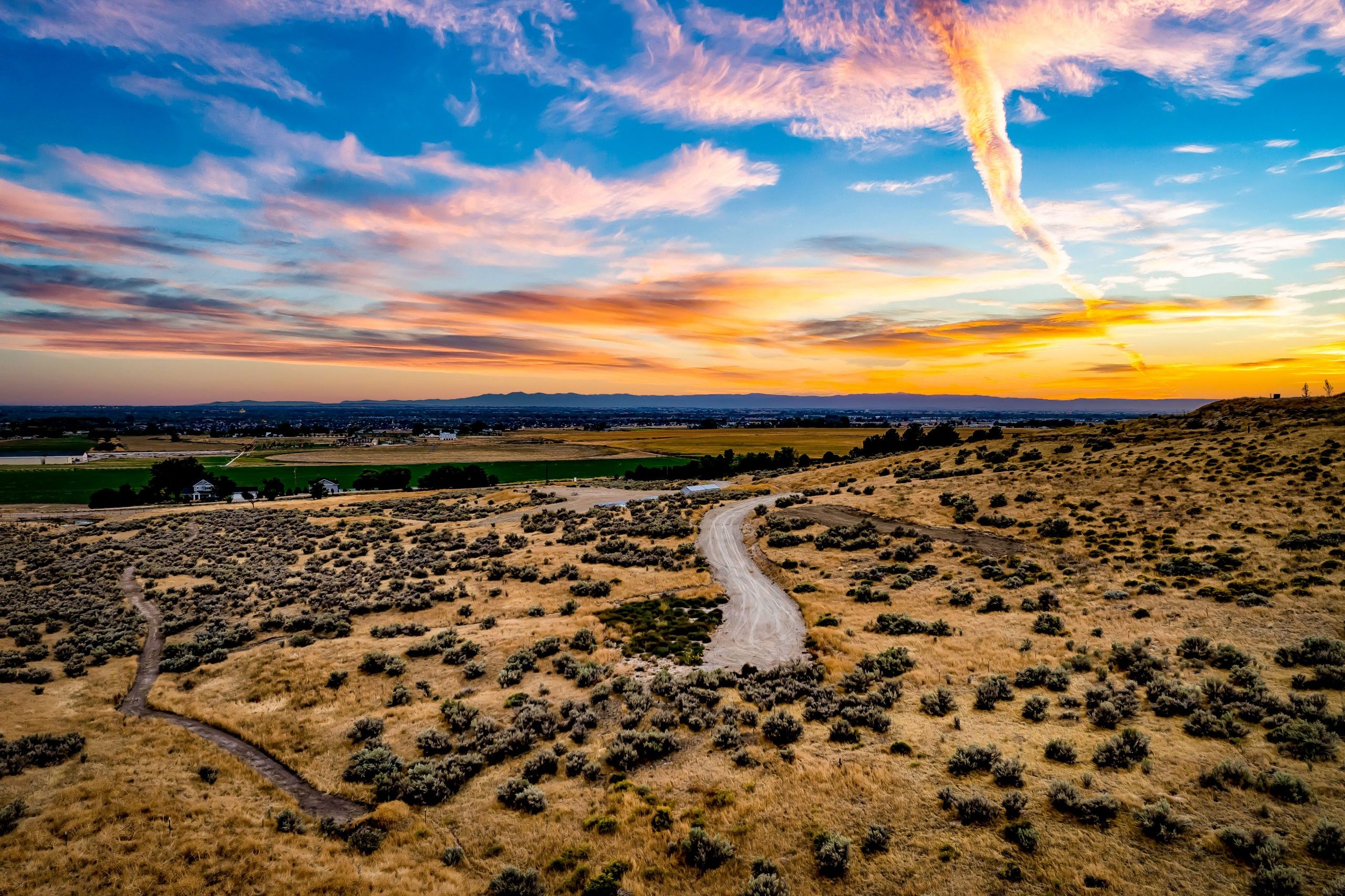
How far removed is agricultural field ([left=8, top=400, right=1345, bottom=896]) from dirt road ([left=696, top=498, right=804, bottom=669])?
1059 mm

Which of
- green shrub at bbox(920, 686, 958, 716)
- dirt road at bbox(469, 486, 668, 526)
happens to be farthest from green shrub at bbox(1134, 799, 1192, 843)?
dirt road at bbox(469, 486, 668, 526)

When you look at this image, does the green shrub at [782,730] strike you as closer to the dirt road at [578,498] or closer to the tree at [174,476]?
the dirt road at [578,498]

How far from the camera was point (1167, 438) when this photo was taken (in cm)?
6475

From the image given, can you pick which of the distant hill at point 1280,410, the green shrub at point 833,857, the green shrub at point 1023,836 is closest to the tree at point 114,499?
the green shrub at point 833,857

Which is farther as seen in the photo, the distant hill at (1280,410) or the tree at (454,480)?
the tree at (454,480)

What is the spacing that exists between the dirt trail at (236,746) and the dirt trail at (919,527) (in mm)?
38774

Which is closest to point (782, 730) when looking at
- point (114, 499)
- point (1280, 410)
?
point (1280, 410)

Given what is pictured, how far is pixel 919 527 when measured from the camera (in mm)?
45719

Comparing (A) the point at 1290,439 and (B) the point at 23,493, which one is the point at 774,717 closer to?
(A) the point at 1290,439

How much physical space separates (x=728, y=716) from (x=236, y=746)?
18255 mm

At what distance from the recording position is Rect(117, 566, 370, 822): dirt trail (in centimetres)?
1750

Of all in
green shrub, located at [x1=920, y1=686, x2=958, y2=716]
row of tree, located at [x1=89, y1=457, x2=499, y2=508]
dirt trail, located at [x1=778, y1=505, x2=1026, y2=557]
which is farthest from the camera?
row of tree, located at [x1=89, y1=457, x2=499, y2=508]

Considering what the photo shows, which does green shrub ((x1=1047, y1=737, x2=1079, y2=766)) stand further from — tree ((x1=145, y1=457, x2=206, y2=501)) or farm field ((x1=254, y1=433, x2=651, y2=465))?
farm field ((x1=254, y1=433, x2=651, y2=465))

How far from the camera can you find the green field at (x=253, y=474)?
10062cm
